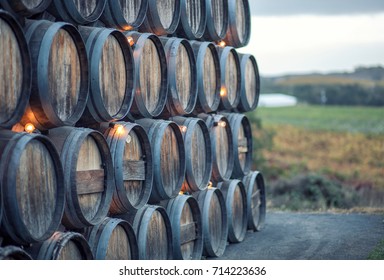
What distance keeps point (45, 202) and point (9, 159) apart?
0.63 m

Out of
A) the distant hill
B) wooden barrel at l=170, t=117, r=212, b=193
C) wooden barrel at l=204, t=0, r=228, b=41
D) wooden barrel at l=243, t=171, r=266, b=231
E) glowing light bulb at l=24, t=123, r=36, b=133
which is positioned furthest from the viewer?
the distant hill

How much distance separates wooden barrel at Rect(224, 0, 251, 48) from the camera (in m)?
11.6

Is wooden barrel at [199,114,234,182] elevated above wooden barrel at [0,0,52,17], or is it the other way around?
wooden barrel at [0,0,52,17]

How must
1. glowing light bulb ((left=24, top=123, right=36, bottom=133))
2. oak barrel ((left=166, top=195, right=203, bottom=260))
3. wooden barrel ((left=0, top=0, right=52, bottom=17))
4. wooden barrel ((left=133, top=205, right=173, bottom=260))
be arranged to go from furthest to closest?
oak barrel ((left=166, top=195, right=203, bottom=260)) → wooden barrel ((left=133, top=205, right=173, bottom=260)) → glowing light bulb ((left=24, top=123, right=36, bottom=133)) → wooden barrel ((left=0, top=0, right=52, bottom=17))

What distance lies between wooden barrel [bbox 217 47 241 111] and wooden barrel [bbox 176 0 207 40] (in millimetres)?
776

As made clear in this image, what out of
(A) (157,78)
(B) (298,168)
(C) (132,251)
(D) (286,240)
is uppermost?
(A) (157,78)

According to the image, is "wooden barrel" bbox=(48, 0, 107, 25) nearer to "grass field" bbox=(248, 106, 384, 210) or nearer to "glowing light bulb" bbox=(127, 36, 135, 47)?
"glowing light bulb" bbox=(127, 36, 135, 47)

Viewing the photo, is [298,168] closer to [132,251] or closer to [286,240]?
[286,240]

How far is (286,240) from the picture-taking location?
445 inches

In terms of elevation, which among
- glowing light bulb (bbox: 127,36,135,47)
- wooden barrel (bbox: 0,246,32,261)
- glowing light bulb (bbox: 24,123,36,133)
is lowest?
wooden barrel (bbox: 0,246,32,261)

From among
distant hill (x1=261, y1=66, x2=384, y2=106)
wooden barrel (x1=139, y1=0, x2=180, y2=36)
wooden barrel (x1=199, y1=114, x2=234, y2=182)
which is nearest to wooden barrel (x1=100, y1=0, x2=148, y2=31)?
wooden barrel (x1=139, y1=0, x2=180, y2=36)

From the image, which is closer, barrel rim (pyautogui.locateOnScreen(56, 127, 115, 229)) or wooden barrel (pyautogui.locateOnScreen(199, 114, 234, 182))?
barrel rim (pyautogui.locateOnScreen(56, 127, 115, 229))

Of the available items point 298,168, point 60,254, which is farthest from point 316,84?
point 60,254

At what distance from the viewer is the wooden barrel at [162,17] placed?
357 inches
